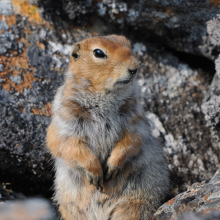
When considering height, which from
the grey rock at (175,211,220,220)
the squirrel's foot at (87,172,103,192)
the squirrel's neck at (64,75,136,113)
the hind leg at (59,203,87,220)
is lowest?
the grey rock at (175,211,220,220)

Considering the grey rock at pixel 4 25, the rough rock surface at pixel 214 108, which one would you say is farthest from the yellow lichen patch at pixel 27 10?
the rough rock surface at pixel 214 108

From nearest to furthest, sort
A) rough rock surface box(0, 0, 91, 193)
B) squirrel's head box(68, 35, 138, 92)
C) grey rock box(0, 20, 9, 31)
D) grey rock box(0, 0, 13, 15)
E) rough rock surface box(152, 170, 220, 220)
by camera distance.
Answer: rough rock surface box(152, 170, 220, 220) < squirrel's head box(68, 35, 138, 92) < rough rock surface box(0, 0, 91, 193) < grey rock box(0, 20, 9, 31) < grey rock box(0, 0, 13, 15)

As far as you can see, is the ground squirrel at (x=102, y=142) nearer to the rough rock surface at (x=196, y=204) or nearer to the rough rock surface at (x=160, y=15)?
the rough rock surface at (x=196, y=204)

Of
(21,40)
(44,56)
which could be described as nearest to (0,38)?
(21,40)

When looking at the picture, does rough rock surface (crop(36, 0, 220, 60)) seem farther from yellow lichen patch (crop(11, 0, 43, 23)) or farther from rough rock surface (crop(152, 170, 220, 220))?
rough rock surface (crop(152, 170, 220, 220))

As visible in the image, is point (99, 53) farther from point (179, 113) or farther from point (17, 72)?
point (179, 113)

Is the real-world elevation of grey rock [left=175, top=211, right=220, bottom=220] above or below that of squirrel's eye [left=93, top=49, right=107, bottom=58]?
below

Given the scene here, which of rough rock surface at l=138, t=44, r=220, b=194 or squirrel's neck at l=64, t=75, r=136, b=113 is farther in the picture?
rough rock surface at l=138, t=44, r=220, b=194

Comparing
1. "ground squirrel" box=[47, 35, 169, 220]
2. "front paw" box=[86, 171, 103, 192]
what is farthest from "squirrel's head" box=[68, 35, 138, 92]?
Answer: "front paw" box=[86, 171, 103, 192]
